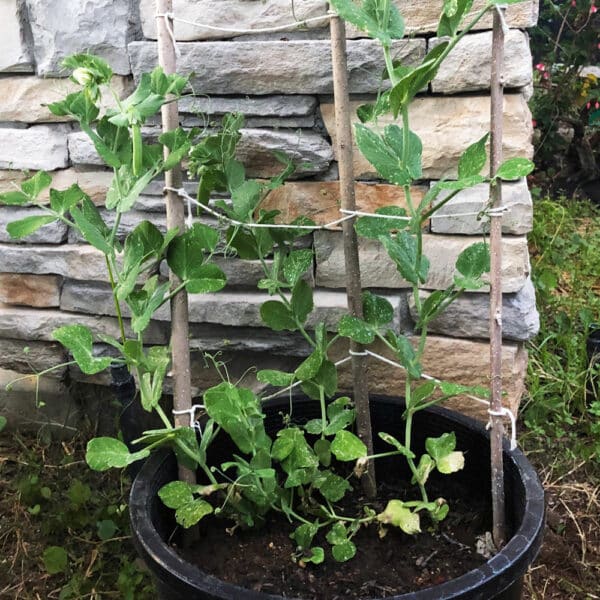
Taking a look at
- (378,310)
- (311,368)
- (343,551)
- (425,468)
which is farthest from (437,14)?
(343,551)

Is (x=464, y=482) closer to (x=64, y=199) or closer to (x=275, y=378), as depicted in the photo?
(x=275, y=378)

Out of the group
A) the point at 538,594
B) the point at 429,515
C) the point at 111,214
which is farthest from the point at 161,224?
the point at 538,594

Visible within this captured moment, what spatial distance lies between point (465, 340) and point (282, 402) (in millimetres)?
366

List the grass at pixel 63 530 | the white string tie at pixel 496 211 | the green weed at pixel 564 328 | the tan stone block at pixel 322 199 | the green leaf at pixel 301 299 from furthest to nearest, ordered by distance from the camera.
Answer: the green weed at pixel 564 328 < the grass at pixel 63 530 < the tan stone block at pixel 322 199 < the green leaf at pixel 301 299 < the white string tie at pixel 496 211

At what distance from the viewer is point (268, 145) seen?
4.27ft

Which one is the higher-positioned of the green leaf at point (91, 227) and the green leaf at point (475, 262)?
the green leaf at point (91, 227)

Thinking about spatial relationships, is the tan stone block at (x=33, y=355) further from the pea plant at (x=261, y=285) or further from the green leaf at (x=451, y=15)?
the green leaf at (x=451, y=15)

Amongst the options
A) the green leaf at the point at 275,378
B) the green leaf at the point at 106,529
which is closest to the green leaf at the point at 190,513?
the green leaf at the point at 275,378

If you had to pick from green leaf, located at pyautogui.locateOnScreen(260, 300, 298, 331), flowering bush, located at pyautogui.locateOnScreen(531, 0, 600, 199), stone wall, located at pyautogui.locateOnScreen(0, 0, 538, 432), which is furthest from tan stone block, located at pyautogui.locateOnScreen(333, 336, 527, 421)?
flowering bush, located at pyautogui.locateOnScreen(531, 0, 600, 199)

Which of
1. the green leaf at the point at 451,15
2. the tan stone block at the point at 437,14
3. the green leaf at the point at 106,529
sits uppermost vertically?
the green leaf at the point at 451,15

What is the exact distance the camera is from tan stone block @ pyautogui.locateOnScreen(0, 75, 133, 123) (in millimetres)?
1368

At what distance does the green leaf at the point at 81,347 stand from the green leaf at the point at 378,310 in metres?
0.43

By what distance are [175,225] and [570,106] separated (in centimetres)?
261

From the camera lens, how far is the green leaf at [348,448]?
1.09 metres
